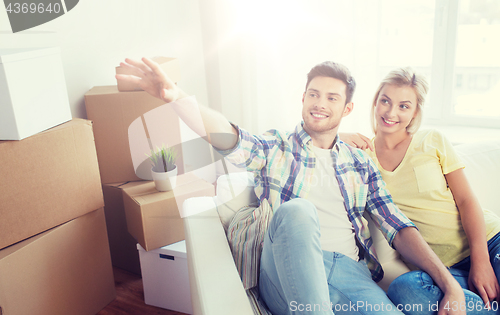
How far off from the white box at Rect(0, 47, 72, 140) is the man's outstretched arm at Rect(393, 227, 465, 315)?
125 cm

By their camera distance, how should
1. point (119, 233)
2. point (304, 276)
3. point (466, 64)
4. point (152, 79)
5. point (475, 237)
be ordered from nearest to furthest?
1. point (304, 276)
2. point (152, 79)
3. point (475, 237)
4. point (119, 233)
5. point (466, 64)

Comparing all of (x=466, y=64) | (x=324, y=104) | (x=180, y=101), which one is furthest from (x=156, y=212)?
(x=466, y=64)

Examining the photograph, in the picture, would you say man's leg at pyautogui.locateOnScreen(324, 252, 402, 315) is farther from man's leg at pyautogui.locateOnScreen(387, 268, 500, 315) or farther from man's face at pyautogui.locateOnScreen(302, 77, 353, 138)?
man's face at pyautogui.locateOnScreen(302, 77, 353, 138)

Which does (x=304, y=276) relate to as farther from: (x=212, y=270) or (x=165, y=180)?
(x=165, y=180)

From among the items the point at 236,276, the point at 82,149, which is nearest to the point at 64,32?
the point at 82,149

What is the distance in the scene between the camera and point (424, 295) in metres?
1.04

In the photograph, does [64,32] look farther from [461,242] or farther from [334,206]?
[461,242]

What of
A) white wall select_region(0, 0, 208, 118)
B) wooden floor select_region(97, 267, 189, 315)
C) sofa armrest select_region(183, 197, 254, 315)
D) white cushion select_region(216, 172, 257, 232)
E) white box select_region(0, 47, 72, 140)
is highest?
white wall select_region(0, 0, 208, 118)

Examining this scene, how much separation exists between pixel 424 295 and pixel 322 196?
41 centimetres

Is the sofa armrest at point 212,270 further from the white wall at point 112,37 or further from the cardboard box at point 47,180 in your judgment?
the white wall at point 112,37

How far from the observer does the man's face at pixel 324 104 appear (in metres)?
1.26

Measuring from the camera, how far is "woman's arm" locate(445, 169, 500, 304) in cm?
108

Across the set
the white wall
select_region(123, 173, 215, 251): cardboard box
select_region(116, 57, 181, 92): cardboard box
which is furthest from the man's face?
the white wall

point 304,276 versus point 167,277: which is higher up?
point 304,276
